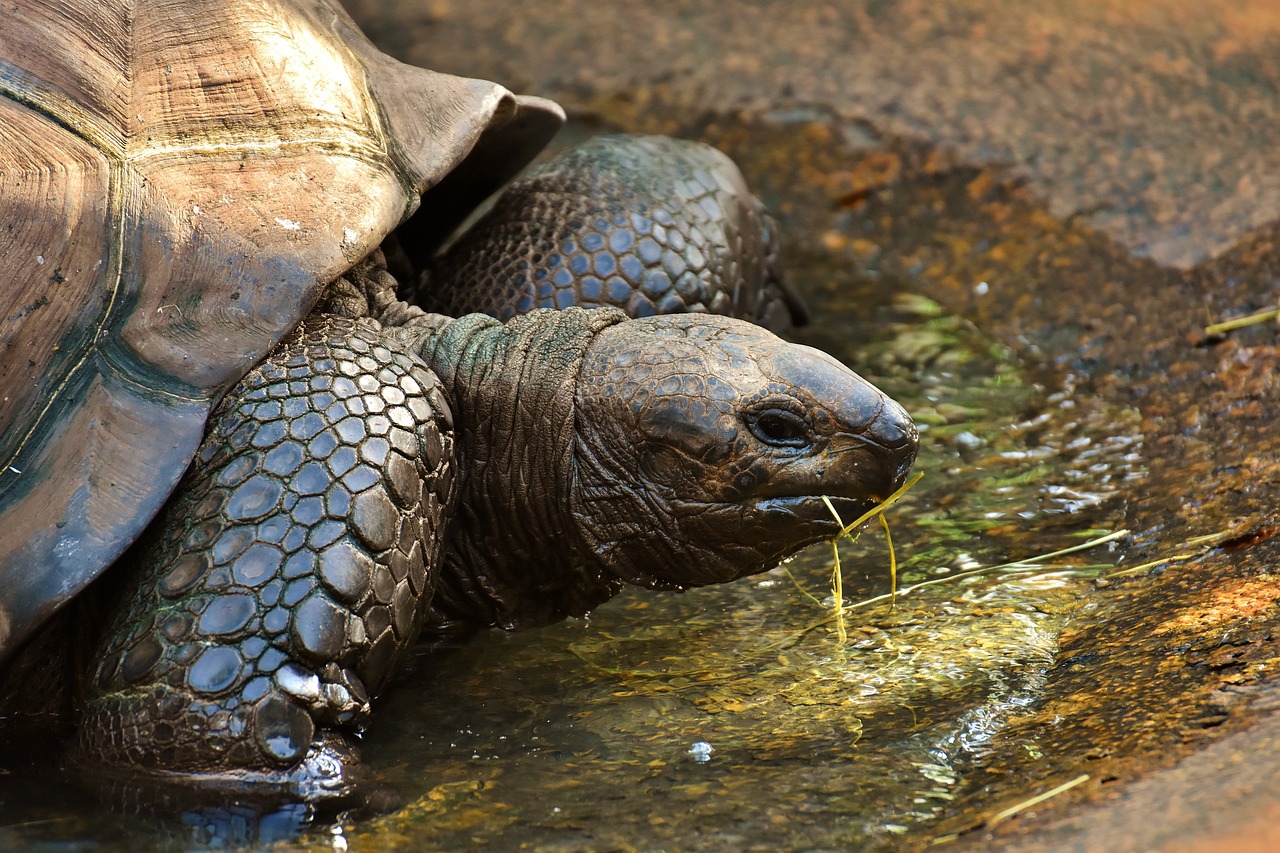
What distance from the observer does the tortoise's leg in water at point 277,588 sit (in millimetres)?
2980

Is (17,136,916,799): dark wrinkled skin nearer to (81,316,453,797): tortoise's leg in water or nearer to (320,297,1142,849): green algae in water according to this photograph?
(81,316,453,797): tortoise's leg in water

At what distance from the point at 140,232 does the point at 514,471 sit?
1.12 m

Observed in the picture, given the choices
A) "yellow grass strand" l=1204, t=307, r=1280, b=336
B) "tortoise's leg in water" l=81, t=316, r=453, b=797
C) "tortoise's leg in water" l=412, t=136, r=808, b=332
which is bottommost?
"tortoise's leg in water" l=81, t=316, r=453, b=797

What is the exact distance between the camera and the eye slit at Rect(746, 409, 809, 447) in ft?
11.3

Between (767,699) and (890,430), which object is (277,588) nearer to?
(767,699)

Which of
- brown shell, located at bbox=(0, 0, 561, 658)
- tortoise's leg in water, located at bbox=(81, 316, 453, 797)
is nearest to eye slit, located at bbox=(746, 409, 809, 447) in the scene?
tortoise's leg in water, located at bbox=(81, 316, 453, 797)

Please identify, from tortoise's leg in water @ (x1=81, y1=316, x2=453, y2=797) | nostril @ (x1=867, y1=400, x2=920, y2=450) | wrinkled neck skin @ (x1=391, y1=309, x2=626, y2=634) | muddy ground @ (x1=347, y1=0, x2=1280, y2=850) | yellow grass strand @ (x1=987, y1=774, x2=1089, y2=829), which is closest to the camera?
yellow grass strand @ (x1=987, y1=774, x2=1089, y2=829)

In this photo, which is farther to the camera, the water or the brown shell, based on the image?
the brown shell

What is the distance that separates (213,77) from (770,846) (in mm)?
2437

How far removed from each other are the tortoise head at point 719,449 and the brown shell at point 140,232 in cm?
79

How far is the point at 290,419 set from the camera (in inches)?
127

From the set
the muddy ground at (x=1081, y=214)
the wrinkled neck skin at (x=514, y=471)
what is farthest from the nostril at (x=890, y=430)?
the wrinkled neck skin at (x=514, y=471)

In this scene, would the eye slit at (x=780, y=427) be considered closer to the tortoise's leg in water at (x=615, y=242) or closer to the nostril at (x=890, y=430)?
the nostril at (x=890, y=430)

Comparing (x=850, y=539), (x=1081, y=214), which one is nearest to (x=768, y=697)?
(x=850, y=539)
